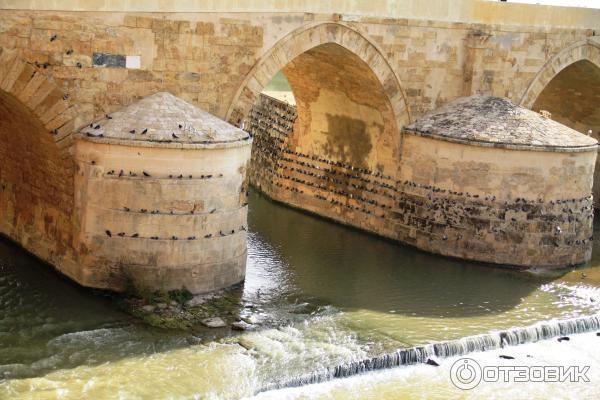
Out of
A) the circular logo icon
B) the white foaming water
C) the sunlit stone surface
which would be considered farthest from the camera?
the sunlit stone surface

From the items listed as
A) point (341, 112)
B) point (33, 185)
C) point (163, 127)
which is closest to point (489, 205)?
point (341, 112)

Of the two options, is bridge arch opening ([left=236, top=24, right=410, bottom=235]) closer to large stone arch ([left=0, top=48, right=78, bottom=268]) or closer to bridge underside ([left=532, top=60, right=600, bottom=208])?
large stone arch ([left=0, top=48, right=78, bottom=268])

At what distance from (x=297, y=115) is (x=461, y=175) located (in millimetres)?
A: 5112

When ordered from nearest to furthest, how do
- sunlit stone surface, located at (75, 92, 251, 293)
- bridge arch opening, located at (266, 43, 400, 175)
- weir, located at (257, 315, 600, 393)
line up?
1. weir, located at (257, 315, 600, 393)
2. sunlit stone surface, located at (75, 92, 251, 293)
3. bridge arch opening, located at (266, 43, 400, 175)

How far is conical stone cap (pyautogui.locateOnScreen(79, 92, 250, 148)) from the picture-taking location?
569 inches

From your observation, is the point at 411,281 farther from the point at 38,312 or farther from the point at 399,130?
the point at 38,312

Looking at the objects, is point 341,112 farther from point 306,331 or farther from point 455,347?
point 455,347

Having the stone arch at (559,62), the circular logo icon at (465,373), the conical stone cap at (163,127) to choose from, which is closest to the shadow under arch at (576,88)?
the stone arch at (559,62)

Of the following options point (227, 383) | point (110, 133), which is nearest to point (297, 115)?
point (110, 133)

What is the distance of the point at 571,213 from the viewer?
18.9 meters

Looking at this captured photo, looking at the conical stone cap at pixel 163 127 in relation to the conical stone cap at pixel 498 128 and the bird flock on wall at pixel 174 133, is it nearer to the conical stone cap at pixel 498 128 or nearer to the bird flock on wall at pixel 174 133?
the bird flock on wall at pixel 174 133

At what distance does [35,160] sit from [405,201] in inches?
297

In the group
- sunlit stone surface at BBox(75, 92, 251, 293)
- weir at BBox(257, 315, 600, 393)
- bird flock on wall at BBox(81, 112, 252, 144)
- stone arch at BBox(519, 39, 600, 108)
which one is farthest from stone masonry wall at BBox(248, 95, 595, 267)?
bird flock on wall at BBox(81, 112, 252, 144)

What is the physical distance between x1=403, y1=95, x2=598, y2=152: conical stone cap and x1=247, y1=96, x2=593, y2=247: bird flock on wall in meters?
1.05
